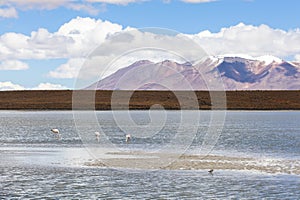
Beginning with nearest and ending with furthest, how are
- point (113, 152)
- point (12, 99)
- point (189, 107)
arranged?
point (113, 152) → point (189, 107) → point (12, 99)

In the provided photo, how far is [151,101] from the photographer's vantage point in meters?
147

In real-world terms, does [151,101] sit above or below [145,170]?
above

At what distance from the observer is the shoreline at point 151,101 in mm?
134500

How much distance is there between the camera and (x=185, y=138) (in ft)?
167

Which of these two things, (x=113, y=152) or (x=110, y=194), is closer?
(x=110, y=194)

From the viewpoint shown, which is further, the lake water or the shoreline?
the shoreline

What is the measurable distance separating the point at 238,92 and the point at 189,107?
117 ft

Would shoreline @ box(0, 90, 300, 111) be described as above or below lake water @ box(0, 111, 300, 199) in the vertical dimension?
above

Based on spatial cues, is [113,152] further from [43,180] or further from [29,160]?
[43,180]

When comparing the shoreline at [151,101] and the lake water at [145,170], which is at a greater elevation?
the shoreline at [151,101]

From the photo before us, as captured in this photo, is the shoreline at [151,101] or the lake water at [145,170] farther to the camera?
the shoreline at [151,101]

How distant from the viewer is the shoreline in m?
134

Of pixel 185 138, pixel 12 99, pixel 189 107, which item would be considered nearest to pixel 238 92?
pixel 189 107

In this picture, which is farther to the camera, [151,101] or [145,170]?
[151,101]
